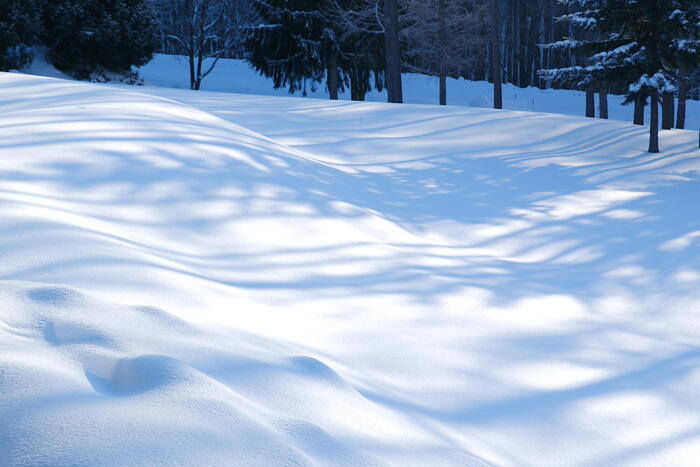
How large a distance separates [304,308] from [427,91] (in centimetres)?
3438

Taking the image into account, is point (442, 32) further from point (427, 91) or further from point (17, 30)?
point (17, 30)

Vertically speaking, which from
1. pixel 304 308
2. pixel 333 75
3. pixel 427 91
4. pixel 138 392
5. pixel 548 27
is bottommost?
pixel 304 308

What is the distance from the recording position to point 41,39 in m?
23.2

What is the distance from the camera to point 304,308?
4023 millimetres

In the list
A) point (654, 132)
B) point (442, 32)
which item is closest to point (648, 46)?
point (654, 132)

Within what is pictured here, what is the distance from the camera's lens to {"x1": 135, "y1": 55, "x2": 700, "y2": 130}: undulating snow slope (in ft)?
106

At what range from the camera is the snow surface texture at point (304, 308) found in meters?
2.05

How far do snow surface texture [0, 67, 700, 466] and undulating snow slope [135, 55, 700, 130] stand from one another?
23956 millimetres

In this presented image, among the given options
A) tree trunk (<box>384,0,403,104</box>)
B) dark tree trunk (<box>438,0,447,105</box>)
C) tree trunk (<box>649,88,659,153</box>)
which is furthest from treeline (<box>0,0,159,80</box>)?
tree trunk (<box>649,88,659,153</box>)

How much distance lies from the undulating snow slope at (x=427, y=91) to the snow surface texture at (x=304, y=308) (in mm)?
23956

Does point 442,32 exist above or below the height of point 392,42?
above

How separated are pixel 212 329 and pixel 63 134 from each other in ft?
12.4

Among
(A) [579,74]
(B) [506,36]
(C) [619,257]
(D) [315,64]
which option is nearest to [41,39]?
(D) [315,64]

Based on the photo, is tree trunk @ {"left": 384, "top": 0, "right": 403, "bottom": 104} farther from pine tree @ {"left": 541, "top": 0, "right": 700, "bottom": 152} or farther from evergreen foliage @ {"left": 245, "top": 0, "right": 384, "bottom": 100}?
pine tree @ {"left": 541, "top": 0, "right": 700, "bottom": 152}
